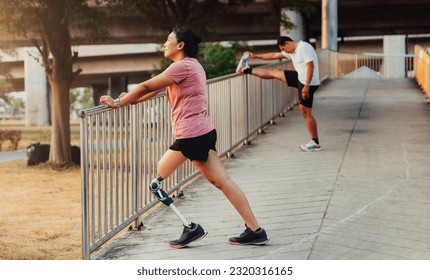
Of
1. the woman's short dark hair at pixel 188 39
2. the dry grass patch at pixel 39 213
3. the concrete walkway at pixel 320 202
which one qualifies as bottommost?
the dry grass patch at pixel 39 213

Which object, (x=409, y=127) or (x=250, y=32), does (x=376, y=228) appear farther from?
(x=250, y=32)

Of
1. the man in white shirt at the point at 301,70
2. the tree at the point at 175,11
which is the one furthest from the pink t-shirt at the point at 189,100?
the tree at the point at 175,11

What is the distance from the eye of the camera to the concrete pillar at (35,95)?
55688 mm

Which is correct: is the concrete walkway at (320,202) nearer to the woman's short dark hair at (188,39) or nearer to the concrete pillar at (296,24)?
the woman's short dark hair at (188,39)

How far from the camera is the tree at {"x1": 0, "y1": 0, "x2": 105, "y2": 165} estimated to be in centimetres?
2560

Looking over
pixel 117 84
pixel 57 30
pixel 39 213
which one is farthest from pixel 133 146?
pixel 117 84

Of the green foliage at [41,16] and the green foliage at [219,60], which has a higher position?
the green foliage at [41,16]

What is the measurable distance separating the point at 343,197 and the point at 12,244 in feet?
26.9

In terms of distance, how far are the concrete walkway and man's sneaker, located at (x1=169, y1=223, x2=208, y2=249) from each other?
6 cm

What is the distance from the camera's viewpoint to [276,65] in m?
16.0

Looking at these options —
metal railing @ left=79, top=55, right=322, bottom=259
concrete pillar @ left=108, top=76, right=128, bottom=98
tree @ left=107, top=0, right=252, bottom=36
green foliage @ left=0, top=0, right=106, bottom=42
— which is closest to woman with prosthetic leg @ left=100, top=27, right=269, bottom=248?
metal railing @ left=79, top=55, right=322, bottom=259

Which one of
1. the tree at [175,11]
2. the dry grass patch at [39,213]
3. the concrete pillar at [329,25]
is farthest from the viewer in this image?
the concrete pillar at [329,25]

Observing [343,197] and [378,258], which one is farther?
[343,197]
